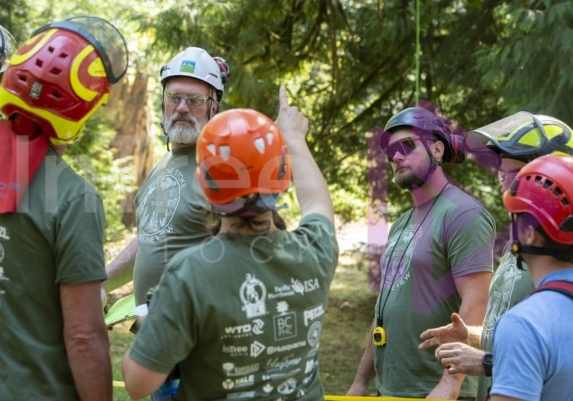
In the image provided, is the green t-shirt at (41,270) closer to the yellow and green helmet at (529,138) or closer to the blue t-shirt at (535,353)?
the blue t-shirt at (535,353)

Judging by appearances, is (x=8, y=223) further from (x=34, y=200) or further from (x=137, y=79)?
(x=137, y=79)

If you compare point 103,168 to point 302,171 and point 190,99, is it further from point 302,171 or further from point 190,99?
point 302,171

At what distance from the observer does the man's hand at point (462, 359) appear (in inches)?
115

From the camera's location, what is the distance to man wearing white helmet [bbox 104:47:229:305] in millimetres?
3971

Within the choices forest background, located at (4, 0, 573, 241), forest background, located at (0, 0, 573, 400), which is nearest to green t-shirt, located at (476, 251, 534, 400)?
forest background, located at (0, 0, 573, 400)

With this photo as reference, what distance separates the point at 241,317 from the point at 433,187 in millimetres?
2062

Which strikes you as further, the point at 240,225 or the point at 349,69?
the point at 349,69

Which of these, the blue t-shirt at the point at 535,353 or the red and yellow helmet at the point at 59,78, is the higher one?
the red and yellow helmet at the point at 59,78

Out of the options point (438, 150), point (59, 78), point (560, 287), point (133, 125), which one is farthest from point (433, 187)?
point (133, 125)

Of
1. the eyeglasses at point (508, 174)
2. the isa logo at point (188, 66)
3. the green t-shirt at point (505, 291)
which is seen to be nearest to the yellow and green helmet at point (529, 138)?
the eyeglasses at point (508, 174)

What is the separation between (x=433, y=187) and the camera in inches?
173

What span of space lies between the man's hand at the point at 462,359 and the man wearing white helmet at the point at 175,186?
1.35 meters

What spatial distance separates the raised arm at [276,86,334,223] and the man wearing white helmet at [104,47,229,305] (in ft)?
2.35

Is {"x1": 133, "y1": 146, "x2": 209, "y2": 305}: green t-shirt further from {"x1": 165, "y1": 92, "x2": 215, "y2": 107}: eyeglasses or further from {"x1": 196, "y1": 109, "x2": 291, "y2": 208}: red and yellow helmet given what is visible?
{"x1": 196, "y1": 109, "x2": 291, "y2": 208}: red and yellow helmet
